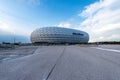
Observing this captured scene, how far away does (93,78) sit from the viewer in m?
Result: 4.79

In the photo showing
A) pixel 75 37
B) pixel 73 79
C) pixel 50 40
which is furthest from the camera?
pixel 75 37

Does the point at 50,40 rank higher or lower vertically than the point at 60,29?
lower

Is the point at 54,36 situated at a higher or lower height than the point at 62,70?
higher

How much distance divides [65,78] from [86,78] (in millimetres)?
647

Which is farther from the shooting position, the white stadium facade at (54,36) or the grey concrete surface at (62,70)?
the white stadium facade at (54,36)

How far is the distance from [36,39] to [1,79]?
126 metres

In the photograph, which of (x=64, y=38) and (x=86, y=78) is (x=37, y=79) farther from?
(x=64, y=38)

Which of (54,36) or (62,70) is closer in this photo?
(62,70)

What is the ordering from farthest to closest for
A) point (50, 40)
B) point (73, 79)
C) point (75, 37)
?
point (75, 37) → point (50, 40) → point (73, 79)

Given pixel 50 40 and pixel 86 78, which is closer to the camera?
pixel 86 78

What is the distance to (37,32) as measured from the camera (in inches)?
5143

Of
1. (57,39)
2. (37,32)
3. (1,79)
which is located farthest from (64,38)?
(1,79)

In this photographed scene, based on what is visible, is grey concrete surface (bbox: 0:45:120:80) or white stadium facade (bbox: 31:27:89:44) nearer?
grey concrete surface (bbox: 0:45:120:80)

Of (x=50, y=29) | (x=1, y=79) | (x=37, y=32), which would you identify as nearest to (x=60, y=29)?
(x=50, y=29)
